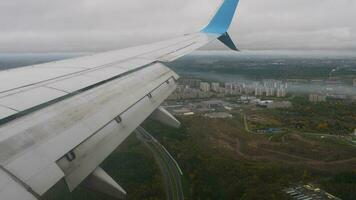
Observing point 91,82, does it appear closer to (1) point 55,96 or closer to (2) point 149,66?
(1) point 55,96

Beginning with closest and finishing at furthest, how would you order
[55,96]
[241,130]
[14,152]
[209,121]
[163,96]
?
[14,152], [55,96], [163,96], [241,130], [209,121]

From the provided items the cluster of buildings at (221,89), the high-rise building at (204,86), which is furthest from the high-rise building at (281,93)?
the high-rise building at (204,86)

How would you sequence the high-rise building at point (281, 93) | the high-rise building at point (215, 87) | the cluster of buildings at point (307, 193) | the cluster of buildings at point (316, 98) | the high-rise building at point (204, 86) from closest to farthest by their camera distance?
the cluster of buildings at point (307, 193), the cluster of buildings at point (316, 98), the high-rise building at point (281, 93), the high-rise building at point (204, 86), the high-rise building at point (215, 87)

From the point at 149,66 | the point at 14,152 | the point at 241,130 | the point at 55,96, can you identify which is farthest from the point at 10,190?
the point at 241,130

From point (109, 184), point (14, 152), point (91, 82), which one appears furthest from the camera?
point (91, 82)

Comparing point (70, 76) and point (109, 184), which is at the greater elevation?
point (70, 76)

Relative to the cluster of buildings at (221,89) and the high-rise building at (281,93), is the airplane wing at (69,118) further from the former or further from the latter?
the high-rise building at (281,93)

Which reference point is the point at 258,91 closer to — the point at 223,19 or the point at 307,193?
the point at 307,193
